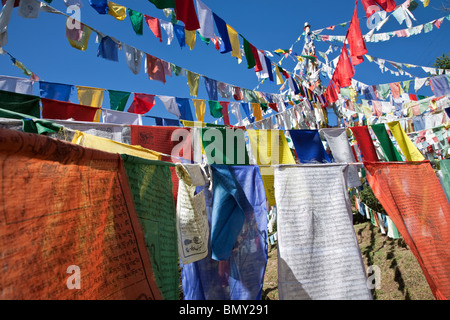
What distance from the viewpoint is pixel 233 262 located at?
238cm

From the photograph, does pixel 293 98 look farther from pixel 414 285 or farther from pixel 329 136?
pixel 414 285

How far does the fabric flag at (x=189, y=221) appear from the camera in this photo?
1912 millimetres

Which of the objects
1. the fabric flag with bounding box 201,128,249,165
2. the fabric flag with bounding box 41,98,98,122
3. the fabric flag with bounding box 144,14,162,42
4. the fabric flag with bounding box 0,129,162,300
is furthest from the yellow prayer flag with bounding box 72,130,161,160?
the fabric flag with bounding box 144,14,162,42

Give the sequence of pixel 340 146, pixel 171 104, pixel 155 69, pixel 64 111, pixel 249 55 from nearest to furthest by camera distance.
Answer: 1. pixel 64 111
2. pixel 340 146
3. pixel 155 69
4. pixel 249 55
5. pixel 171 104

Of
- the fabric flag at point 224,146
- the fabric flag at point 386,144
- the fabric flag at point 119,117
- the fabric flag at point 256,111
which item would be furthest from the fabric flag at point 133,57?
the fabric flag at point 386,144

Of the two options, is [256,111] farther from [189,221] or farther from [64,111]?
[189,221]

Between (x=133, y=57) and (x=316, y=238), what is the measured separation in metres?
4.61

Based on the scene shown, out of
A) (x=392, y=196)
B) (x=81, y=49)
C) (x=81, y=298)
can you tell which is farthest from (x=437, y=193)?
(x=81, y=49)

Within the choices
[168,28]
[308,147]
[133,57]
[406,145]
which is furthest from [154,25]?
[406,145]

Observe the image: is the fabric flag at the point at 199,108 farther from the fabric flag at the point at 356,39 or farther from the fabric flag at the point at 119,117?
the fabric flag at the point at 356,39

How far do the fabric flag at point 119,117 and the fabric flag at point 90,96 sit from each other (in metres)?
0.62

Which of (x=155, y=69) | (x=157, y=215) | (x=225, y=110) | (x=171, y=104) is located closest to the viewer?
(x=157, y=215)

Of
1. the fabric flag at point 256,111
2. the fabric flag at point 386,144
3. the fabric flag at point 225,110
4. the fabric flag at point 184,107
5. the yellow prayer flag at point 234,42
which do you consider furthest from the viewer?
the fabric flag at point 256,111
